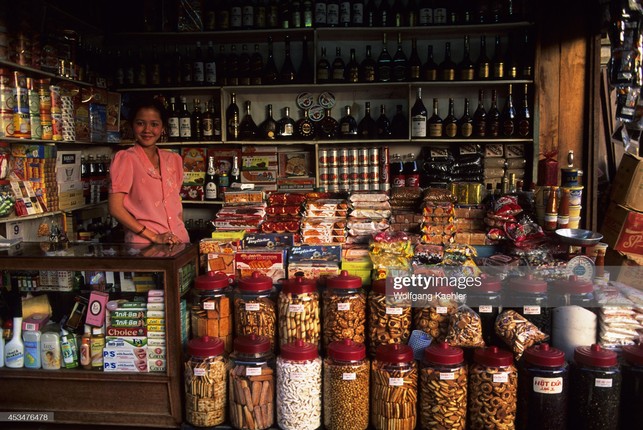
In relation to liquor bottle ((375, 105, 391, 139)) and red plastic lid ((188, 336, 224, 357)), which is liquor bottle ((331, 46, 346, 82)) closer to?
liquor bottle ((375, 105, 391, 139))

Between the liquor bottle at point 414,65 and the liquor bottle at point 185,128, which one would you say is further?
the liquor bottle at point 185,128

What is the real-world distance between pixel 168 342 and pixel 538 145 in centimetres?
296

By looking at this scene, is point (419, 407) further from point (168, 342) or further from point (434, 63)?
point (434, 63)

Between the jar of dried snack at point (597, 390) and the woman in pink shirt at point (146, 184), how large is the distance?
169 cm

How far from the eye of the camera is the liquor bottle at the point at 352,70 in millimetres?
4078

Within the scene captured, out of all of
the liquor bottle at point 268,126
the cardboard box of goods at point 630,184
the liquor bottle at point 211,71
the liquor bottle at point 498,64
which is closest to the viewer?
the cardboard box of goods at point 630,184

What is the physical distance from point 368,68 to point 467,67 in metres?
0.71

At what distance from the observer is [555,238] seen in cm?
235

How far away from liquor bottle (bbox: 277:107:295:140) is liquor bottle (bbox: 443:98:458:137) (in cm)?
114

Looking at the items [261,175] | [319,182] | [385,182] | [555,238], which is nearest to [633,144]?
[555,238]

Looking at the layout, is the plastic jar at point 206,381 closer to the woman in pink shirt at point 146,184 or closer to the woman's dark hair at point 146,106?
the woman in pink shirt at point 146,184

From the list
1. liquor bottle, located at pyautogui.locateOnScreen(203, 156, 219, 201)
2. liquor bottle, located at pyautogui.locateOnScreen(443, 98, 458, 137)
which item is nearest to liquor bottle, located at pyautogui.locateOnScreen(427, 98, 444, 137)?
liquor bottle, located at pyautogui.locateOnScreen(443, 98, 458, 137)

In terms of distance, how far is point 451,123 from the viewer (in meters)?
3.98

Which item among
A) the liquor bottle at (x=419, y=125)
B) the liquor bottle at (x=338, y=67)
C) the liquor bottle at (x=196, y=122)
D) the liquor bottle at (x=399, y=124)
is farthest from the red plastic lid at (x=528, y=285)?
the liquor bottle at (x=196, y=122)
